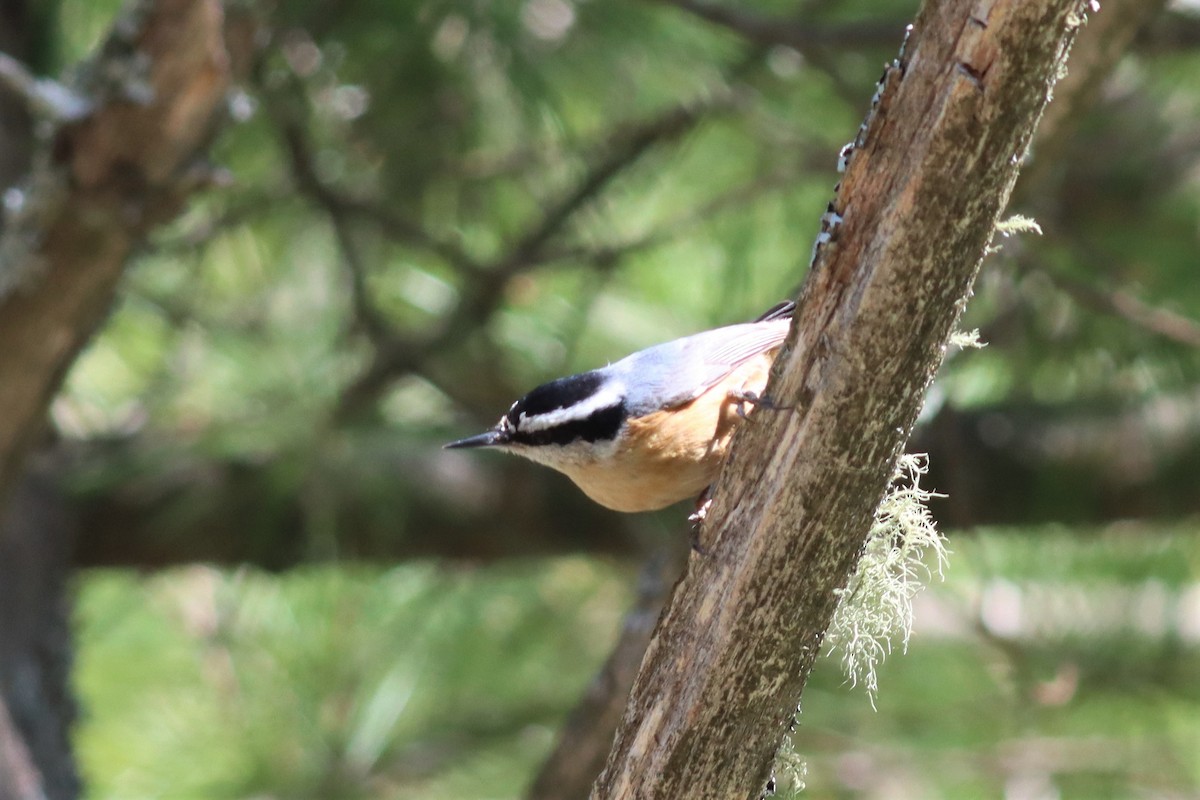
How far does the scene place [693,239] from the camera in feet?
8.66

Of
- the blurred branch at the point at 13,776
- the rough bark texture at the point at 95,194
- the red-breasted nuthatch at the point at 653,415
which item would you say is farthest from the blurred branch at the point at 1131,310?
the blurred branch at the point at 13,776

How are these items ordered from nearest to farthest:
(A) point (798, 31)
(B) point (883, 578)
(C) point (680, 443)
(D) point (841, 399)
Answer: (D) point (841, 399), (B) point (883, 578), (C) point (680, 443), (A) point (798, 31)

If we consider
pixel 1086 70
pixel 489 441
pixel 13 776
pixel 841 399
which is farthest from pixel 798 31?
pixel 13 776

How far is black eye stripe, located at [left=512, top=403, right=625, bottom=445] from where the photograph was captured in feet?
4.89

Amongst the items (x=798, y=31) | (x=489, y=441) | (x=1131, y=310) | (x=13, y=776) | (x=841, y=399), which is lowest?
(x=13, y=776)

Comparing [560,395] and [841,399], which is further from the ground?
[560,395]

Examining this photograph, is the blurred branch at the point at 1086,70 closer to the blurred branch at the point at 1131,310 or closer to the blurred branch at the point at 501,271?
the blurred branch at the point at 1131,310

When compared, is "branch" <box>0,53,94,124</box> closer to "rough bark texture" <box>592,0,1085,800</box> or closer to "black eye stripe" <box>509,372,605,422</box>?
A: "black eye stripe" <box>509,372,605,422</box>

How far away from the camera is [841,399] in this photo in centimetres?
94

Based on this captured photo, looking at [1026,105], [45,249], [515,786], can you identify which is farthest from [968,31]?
[515,786]

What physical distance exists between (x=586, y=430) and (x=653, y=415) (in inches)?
3.5

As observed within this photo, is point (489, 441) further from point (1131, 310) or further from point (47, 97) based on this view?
point (1131, 310)

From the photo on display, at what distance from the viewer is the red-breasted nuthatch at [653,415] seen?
4.82 feet

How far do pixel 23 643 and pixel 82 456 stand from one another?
0.38m
